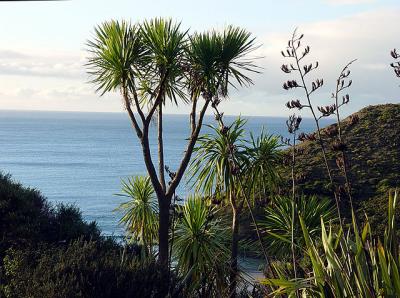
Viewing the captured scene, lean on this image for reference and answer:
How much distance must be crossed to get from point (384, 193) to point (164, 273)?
27867 millimetres

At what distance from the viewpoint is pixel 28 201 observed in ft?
43.3

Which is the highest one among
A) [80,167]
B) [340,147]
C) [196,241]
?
[340,147]

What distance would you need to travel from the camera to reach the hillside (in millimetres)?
33500

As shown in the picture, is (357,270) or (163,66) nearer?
(357,270)

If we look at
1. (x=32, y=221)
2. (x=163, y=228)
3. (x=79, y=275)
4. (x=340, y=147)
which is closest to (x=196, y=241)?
(x=163, y=228)

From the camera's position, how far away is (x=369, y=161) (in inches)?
1529

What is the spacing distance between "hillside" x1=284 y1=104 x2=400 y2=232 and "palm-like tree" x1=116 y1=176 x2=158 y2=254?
643 inches

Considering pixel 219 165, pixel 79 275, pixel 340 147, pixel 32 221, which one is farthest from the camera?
pixel 32 221

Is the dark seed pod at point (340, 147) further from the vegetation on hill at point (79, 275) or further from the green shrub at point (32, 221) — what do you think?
the green shrub at point (32, 221)

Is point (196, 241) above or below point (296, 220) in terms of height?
below

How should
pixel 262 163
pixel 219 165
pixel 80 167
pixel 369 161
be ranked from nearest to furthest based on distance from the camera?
pixel 219 165
pixel 262 163
pixel 369 161
pixel 80 167

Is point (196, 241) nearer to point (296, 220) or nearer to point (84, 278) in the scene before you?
point (296, 220)

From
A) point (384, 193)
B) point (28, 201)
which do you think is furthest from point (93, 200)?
point (28, 201)

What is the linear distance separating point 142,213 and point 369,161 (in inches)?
1076
